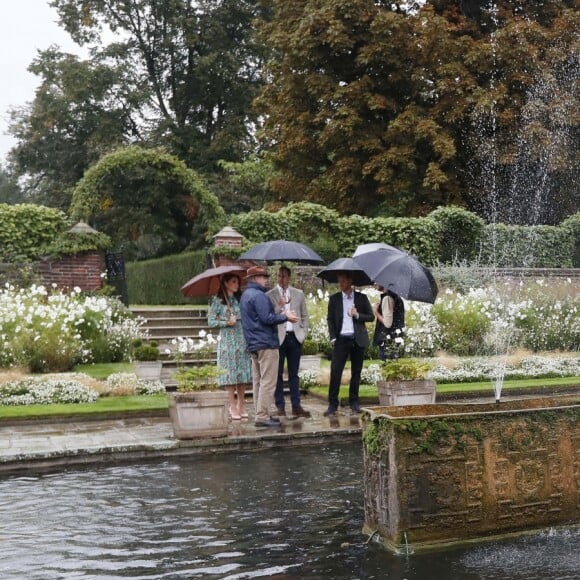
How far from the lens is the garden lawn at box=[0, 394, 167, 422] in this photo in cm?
1077

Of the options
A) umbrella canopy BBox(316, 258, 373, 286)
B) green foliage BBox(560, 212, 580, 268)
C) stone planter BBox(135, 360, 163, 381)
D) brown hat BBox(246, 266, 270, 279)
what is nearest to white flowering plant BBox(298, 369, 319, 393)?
stone planter BBox(135, 360, 163, 381)

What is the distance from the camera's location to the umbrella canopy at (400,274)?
1006cm

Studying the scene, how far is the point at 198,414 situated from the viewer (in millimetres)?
9414

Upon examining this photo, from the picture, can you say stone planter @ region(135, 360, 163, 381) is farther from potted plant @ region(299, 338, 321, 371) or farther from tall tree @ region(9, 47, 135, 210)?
tall tree @ region(9, 47, 135, 210)

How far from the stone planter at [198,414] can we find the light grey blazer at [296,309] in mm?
1649

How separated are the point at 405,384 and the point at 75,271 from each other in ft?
35.5

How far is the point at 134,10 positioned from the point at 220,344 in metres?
29.8

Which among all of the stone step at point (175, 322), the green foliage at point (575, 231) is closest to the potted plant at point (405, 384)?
the stone step at point (175, 322)

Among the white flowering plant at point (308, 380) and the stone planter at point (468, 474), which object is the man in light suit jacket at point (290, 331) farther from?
the stone planter at point (468, 474)

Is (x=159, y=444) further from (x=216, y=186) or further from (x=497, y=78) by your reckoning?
(x=216, y=186)

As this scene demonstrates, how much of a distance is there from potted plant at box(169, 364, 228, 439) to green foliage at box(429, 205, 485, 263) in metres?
14.8

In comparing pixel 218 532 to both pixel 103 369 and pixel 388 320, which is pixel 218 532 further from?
pixel 103 369

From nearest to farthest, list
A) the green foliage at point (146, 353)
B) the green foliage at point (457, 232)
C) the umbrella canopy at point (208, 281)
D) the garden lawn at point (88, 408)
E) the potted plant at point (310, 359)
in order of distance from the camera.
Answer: the umbrella canopy at point (208, 281), the garden lawn at point (88, 408), the green foliage at point (146, 353), the potted plant at point (310, 359), the green foliage at point (457, 232)

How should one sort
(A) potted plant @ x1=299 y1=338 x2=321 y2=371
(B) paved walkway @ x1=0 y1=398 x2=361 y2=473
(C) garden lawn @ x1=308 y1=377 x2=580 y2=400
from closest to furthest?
(B) paved walkway @ x1=0 y1=398 x2=361 y2=473
(C) garden lawn @ x1=308 y1=377 x2=580 y2=400
(A) potted plant @ x1=299 y1=338 x2=321 y2=371
